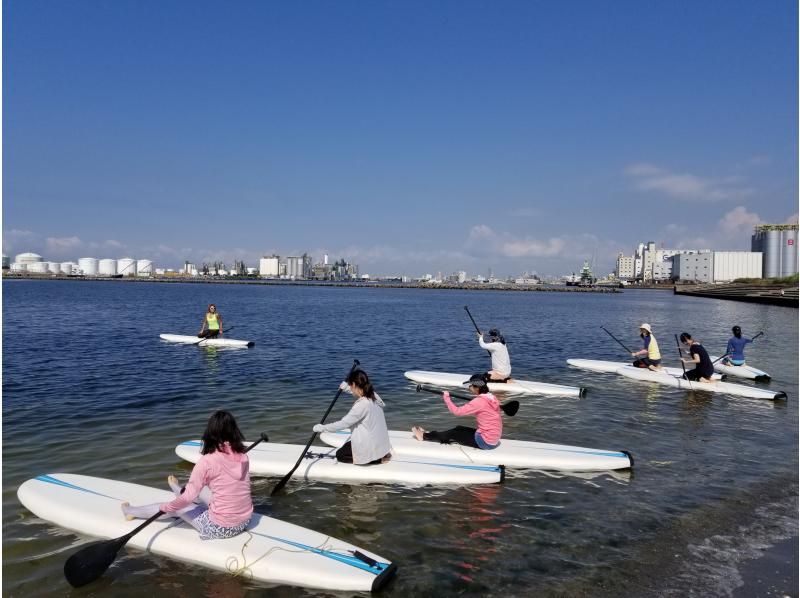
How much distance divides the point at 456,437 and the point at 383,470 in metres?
1.90

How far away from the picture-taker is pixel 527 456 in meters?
10.5

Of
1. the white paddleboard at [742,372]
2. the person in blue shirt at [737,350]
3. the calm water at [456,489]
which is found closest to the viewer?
the calm water at [456,489]

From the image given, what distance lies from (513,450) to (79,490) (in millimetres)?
7766

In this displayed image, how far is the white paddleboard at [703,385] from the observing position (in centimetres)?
1698

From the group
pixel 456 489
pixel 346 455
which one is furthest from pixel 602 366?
pixel 346 455

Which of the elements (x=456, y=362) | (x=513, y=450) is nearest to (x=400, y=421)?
(x=513, y=450)

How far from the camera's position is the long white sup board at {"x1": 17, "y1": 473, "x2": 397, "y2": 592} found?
6418 millimetres

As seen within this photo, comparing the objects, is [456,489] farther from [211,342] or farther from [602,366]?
[211,342]

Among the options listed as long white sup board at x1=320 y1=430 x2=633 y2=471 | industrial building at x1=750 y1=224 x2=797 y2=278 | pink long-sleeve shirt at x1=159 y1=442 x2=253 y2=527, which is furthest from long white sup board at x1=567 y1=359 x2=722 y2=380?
industrial building at x1=750 y1=224 x2=797 y2=278

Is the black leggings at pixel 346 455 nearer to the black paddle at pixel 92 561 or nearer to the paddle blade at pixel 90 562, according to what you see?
the black paddle at pixel 92 561

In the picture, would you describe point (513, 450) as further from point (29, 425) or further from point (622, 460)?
point (29, 425)

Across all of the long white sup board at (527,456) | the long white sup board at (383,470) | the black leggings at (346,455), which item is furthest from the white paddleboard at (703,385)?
the black leggings at (346,455)

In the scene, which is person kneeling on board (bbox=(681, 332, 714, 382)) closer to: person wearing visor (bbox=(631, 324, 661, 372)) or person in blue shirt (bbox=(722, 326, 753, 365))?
person wearing visor (bbox=(631, 324, 661, 372))

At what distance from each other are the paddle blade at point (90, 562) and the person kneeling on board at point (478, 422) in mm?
5678
